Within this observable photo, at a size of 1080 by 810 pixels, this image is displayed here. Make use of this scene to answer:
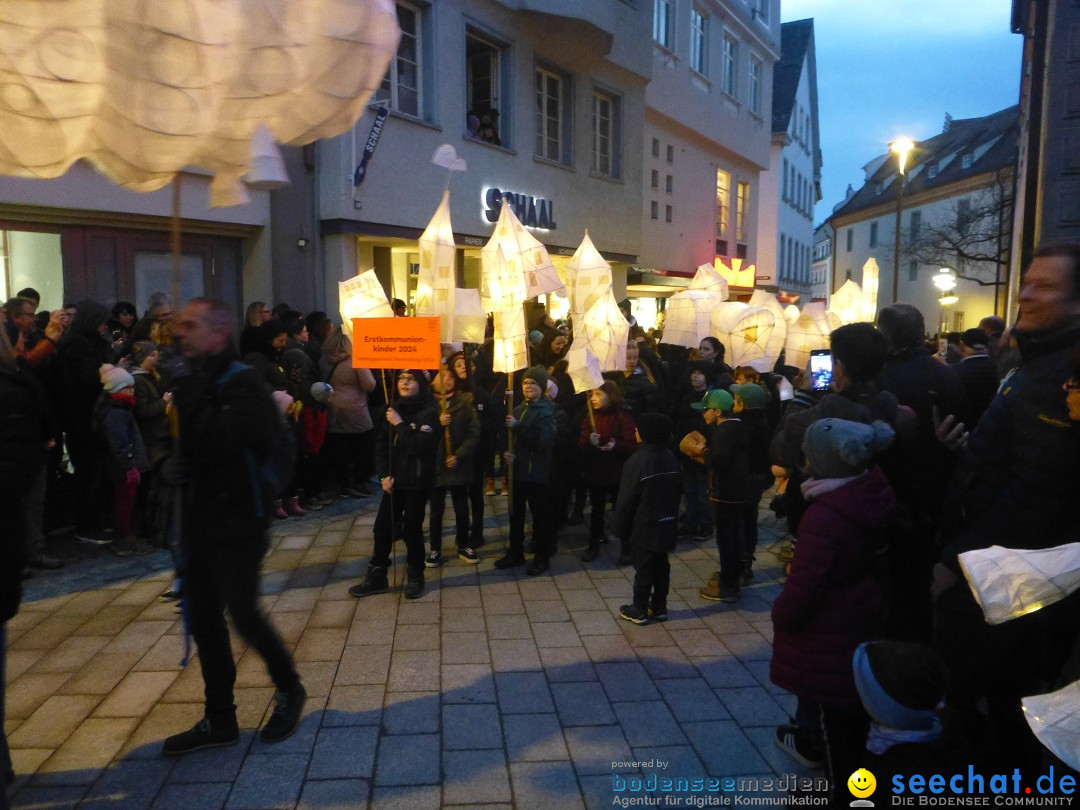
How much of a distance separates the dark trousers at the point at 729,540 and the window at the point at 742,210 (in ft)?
80.5

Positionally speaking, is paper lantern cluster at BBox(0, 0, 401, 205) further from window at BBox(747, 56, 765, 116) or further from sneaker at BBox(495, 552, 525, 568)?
window at BBox(747, 56, 765, 116)

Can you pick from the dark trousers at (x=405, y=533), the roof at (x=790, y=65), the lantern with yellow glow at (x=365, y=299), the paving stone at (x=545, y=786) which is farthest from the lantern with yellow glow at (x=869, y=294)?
the roof at (x=790, y=65)

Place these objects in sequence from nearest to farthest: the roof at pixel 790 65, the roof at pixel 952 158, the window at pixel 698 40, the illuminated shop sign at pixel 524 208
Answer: the illuminated shop sign at pixel 524 208 → the window at pixel 698 40 → the roof at pixel 790 65 → the roof at pixel 952 158

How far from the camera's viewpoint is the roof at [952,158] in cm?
A: 4238

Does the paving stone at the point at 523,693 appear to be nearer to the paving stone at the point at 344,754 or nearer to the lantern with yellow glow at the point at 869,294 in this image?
the paving stone at the point at 344,754

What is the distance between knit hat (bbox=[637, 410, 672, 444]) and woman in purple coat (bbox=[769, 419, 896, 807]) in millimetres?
2358

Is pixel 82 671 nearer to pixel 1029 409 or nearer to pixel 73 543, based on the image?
pixel 73 543

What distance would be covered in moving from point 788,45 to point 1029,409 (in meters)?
48.5

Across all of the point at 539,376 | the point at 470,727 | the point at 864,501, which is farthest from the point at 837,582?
the point at 539,376

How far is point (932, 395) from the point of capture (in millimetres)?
4152

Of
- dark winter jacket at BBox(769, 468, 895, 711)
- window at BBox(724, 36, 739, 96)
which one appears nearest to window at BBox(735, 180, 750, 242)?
window at BBox(724, 36, 739, 96)

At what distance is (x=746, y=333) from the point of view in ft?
30.3

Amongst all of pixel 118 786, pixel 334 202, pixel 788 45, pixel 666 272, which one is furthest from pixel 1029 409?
pixel 788 45

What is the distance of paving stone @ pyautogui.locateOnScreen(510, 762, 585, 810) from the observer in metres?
3.51
